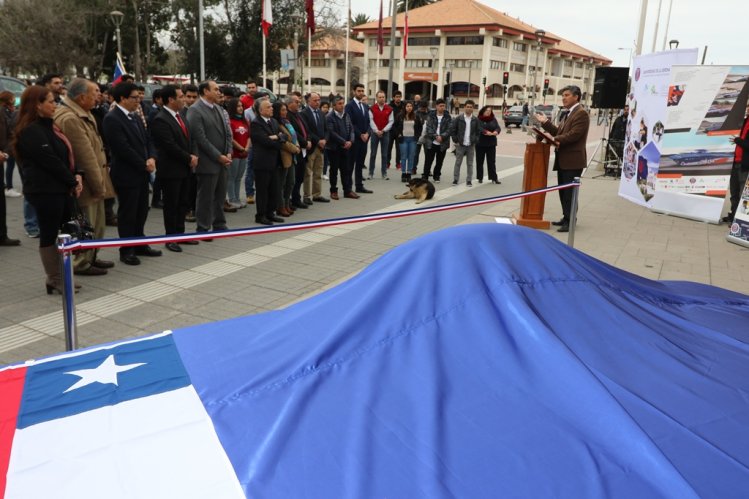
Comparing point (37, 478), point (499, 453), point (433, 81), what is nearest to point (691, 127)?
point (499, 453)

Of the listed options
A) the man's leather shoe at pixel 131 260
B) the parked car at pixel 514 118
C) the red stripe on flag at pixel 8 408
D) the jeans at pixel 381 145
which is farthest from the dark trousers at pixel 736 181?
the parked car at pixel 514 118

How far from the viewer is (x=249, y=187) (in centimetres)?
1027

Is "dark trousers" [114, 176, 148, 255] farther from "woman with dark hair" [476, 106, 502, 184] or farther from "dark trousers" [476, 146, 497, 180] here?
"dark trousers" [476, 146, 497, 180]

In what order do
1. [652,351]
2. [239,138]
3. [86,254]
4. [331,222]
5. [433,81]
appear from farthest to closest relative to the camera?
[433,81], [239,138], [86,254], [331,222], [652,351]

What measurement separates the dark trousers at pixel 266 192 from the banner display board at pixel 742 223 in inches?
267

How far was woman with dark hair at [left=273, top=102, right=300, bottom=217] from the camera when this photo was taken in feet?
28.3

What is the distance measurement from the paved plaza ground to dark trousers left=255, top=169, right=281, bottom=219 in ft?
1.03

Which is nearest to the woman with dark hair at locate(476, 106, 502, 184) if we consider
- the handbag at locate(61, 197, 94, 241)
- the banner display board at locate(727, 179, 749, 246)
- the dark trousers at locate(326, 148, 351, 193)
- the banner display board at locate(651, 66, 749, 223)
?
the dark trousers at locate(326, 148, 351, 193)

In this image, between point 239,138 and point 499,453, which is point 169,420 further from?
point 239,138

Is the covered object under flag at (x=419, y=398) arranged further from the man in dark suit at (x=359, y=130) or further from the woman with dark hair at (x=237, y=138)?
the man in dark suit at (x=359, y=130)

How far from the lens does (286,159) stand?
8.65m

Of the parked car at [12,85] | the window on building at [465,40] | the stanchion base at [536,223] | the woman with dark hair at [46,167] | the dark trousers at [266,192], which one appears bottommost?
the stanchion base at [536,223]

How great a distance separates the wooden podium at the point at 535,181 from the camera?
28.3 feet

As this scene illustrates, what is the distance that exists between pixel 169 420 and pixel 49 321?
348 cm
